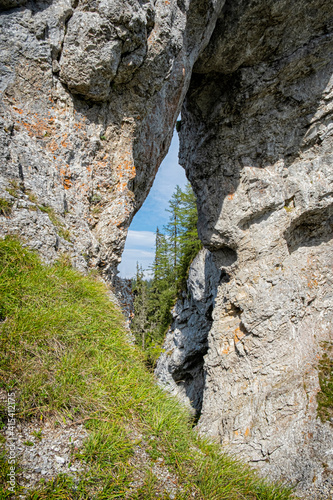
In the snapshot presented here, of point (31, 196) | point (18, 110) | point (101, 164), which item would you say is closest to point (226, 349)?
point (101, 164)

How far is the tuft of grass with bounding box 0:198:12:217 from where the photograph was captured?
373cm

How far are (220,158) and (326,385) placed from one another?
811 cm

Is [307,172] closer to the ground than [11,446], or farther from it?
farther from it

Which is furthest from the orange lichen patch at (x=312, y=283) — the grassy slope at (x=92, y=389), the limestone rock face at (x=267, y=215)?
the grassy slope at (x=92, y=389)

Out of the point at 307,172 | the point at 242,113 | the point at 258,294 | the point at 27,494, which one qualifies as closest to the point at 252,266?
the point at 258,294

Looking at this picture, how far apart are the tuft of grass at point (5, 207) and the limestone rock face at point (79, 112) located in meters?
0.02

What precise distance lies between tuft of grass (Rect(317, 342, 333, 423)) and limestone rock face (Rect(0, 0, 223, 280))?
656cm

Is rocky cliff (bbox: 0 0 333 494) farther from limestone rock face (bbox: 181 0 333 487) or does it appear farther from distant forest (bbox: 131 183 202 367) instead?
distant forest (bbox: 131 183 202 367)

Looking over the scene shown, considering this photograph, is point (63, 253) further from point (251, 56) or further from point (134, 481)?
point (251, 56)

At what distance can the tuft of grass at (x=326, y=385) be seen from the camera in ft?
23.2

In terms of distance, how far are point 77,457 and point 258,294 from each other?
7.89 m

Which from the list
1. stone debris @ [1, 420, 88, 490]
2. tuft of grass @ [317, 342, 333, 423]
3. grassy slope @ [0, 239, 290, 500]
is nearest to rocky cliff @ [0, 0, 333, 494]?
tuft of grass @ [317, 342, 333, 423]

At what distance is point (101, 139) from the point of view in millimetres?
5785

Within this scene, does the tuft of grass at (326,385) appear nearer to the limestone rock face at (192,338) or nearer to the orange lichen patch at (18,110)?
the limestone rock face at (192,338)
